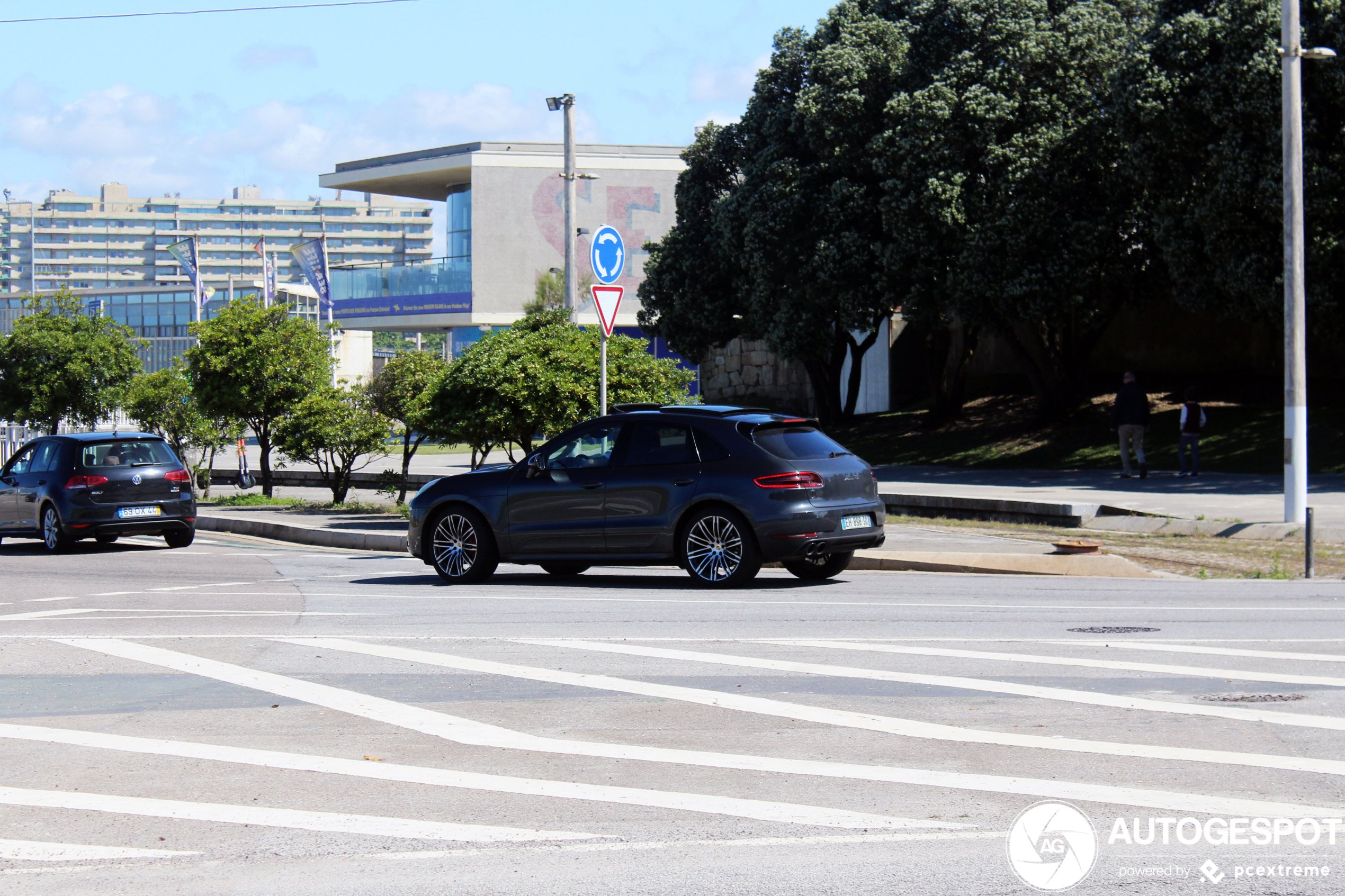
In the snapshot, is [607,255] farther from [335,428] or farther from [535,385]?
[335,428]

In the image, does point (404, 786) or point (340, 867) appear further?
point (404, 786)

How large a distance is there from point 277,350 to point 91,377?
953 centimetres

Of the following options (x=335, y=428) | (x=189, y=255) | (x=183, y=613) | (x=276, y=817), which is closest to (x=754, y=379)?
(x=189, y=255)

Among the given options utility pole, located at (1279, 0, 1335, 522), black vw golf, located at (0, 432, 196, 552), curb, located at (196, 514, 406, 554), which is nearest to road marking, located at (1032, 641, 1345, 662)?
utility pole, located at (1279, 0, 1335, 522)

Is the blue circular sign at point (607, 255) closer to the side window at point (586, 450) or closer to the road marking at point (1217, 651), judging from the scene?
the side window at point (586, 450)

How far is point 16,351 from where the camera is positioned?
3297 cm

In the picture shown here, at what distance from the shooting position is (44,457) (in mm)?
18859

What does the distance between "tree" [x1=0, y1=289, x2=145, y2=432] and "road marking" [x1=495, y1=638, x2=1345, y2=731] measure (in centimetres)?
2742

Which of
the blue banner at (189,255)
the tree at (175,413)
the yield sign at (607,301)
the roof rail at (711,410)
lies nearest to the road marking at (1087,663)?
the roof rail at (711,410)

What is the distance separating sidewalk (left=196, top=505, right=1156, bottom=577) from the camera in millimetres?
13523

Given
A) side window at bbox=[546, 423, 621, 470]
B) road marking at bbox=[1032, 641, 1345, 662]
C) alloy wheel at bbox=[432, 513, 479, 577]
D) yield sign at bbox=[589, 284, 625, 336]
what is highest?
yield sign at bbox=[589, 284, 625, 336]

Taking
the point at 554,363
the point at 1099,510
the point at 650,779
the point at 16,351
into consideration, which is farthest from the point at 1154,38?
the point at 16,351

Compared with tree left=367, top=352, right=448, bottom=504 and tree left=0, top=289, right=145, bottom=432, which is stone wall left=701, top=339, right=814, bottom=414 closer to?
tree left=0, top=289, right=145, bottom=432

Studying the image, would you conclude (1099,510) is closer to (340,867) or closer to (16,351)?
(340,867)
